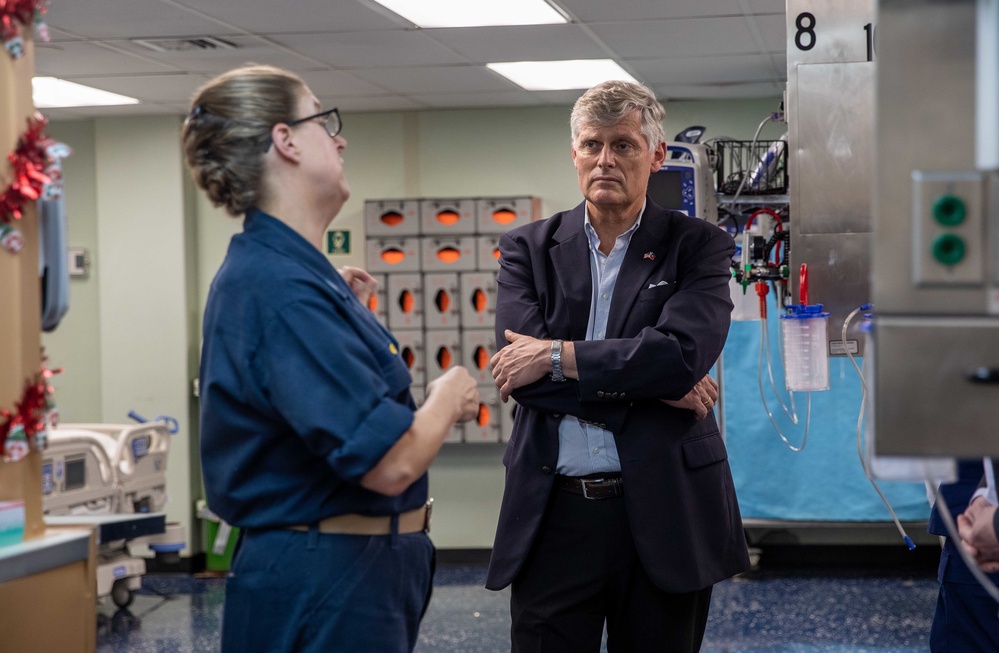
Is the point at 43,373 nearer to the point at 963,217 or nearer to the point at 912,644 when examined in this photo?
the point at 963,217

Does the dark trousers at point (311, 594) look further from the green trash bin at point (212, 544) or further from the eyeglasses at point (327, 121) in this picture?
the green trash bin at point (212, 544)

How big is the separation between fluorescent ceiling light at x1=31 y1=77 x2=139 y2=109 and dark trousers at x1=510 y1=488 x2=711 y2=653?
12.9 ft

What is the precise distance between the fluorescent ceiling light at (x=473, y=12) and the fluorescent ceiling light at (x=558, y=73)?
0.75m

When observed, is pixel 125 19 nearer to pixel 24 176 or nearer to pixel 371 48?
pixel 371 48

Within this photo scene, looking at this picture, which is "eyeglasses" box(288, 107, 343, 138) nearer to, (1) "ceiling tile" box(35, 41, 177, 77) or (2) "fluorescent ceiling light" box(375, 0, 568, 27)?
(2) "fluorescent ceiling light" box(375, 0, 568, 27)

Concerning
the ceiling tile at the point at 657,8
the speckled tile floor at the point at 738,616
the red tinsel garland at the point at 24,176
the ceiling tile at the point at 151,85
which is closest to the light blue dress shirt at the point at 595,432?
the red tinsel garland at the point at 24,176

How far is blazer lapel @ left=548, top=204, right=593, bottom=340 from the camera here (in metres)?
2.20

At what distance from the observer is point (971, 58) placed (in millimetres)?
1074

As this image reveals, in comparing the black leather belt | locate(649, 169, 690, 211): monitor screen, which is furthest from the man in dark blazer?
locate(649, 169, 690, 211): monitor screen

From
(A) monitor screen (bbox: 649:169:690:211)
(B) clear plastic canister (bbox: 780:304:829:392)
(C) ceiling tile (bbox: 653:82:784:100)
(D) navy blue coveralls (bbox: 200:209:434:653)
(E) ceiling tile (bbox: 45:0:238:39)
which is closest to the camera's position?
(D) navy blue coveralls (bbox: 200:209:434:653)

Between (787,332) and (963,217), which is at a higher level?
(963,217)

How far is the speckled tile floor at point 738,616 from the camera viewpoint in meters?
4.41

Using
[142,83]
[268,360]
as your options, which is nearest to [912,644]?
[268,360]

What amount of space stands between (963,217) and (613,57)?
392 centimetres
